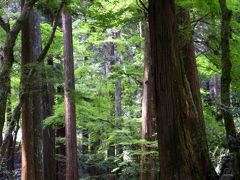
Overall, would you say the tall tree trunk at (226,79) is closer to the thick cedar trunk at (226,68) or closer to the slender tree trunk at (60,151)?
the thick cedar trunk at (226,68)

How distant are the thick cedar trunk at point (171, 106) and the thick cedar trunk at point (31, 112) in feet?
14.5

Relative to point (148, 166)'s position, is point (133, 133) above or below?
above

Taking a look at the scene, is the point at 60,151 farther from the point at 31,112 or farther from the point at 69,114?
the point at 31,112

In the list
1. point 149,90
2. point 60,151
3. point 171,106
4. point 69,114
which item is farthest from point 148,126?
point 60,151

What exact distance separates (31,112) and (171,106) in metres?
5.51

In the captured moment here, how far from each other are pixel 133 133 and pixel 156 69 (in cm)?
897

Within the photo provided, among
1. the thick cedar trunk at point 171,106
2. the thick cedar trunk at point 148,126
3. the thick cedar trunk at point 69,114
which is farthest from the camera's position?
the thick cedar trunk at point 69,114

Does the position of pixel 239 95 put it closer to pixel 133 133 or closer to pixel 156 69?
pixel 156 69

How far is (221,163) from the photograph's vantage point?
7.71 m

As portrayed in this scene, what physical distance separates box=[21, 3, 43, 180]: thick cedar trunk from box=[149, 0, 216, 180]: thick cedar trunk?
4425 millimetres

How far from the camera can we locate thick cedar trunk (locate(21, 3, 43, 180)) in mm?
10023

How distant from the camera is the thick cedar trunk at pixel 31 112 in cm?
1002

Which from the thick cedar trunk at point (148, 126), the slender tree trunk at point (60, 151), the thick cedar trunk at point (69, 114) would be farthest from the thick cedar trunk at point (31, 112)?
the slender tree trunk at point (60, 151)

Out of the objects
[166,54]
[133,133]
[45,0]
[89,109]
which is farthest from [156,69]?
[89,109]
